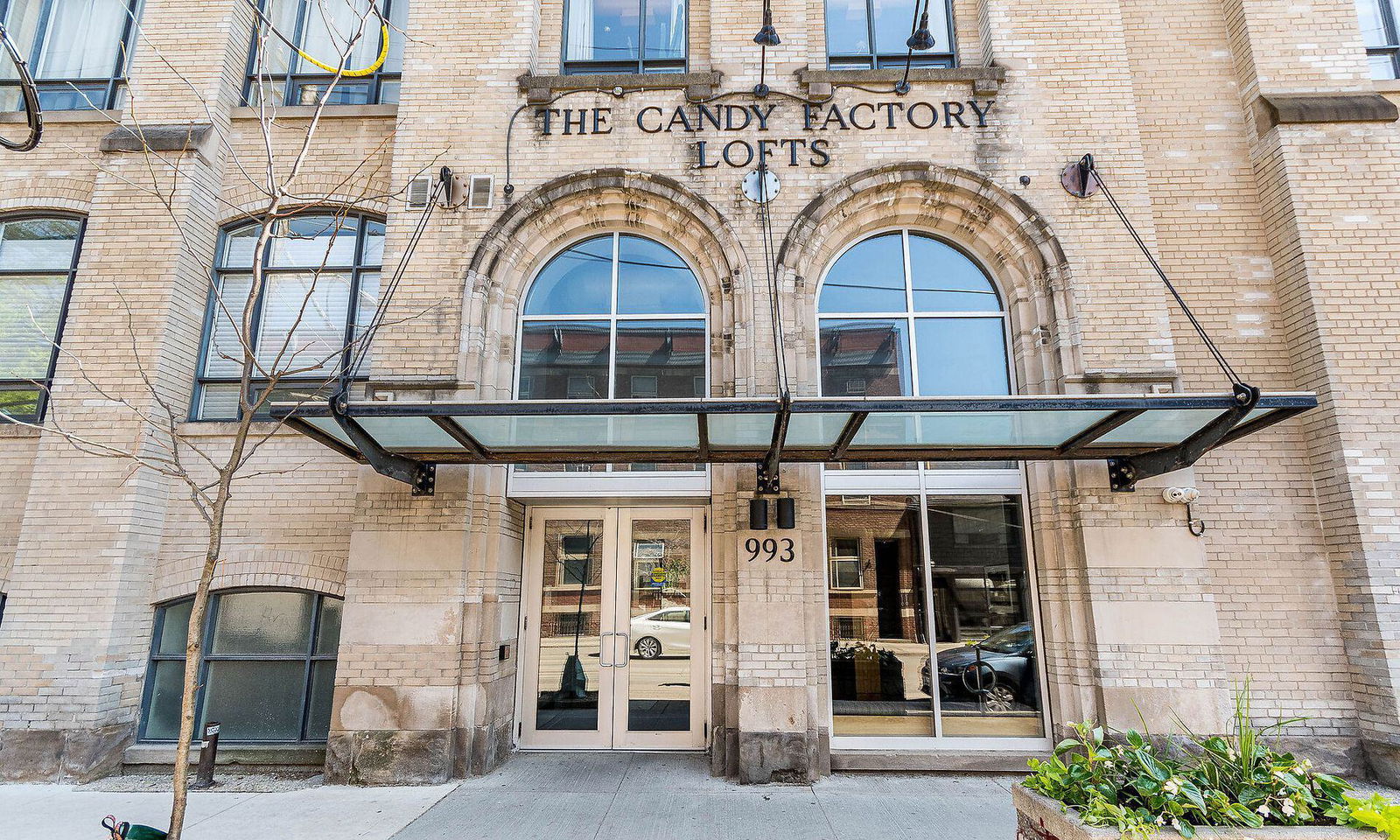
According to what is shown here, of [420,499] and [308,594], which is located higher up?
[420,499]

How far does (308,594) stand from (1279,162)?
12.1 m

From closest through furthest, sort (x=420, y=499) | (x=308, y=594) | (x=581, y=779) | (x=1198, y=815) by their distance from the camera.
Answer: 1. (x=1198, y=815)
2. (x=581, y=779)
3. (x=420, y=499)
4. (x=308, y=594)

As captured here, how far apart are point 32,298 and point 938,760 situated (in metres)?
11.9

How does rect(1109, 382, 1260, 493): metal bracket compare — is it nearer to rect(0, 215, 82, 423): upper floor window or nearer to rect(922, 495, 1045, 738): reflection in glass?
rect(922, 495, 1045, 738): reflection in glass

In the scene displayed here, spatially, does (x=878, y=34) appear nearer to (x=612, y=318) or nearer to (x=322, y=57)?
(x=612, y=318)

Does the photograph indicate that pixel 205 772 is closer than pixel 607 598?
Yes

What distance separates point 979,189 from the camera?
25.2 feet

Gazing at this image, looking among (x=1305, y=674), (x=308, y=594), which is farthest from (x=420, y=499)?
(x=1305, y=674)

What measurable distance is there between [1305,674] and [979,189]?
240 inches

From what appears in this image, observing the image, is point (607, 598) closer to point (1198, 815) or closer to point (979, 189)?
point (1198, 815)

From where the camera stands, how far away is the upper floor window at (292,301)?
8195 mm

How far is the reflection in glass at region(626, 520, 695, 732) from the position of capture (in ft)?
24.6

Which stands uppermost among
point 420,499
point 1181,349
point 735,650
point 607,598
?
point 1181,349

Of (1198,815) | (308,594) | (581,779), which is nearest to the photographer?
(1198,815)
